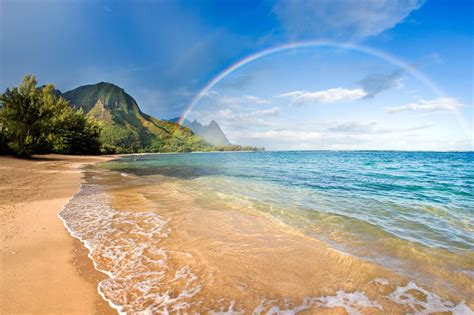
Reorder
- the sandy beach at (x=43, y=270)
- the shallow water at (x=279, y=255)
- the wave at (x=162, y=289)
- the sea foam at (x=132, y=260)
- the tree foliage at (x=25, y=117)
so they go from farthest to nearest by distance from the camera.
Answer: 1. the tree foliage at (x=25, y=117)
2. the shallow water at (x=279, y=255)
3. the sea foam at (x=132, y=260)
4. the wave at (x=162, y=289)
5. the sandy beach at (x=43, y=270)

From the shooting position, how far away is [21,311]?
2.99 meters

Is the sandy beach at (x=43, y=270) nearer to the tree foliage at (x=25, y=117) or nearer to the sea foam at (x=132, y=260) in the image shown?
the sea foam at (x=132, y=260)

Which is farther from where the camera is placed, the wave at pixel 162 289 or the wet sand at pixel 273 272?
the wet sand at pixel 273 272

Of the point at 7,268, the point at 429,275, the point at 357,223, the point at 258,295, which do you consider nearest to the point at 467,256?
the point at 429,275

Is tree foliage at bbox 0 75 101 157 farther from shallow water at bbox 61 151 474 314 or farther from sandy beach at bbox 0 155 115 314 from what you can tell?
sandy beach at bbox 0 155 115 314

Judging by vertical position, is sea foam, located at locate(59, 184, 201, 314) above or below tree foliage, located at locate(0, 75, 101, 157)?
below

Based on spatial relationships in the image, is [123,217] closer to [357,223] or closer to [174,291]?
[174,291]

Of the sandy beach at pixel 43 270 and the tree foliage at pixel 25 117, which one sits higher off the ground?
the tree foliage at pixel 25 117

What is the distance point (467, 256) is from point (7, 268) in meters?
10.1

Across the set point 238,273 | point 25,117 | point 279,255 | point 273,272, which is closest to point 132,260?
point 238,273

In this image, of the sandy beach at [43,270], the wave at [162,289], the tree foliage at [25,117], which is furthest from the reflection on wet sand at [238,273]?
the tree foliage at [25,117]

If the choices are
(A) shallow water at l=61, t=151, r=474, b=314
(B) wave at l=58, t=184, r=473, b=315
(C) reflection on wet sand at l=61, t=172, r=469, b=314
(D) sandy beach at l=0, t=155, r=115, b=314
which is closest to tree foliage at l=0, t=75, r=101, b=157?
(A) shallow water at l=61, t=151, r=474, b=314

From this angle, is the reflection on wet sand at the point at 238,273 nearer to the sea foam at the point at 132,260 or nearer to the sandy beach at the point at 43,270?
the sea foam at the point at 132,260

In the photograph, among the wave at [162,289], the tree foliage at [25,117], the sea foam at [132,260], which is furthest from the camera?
the tree foliage at [25,117]
